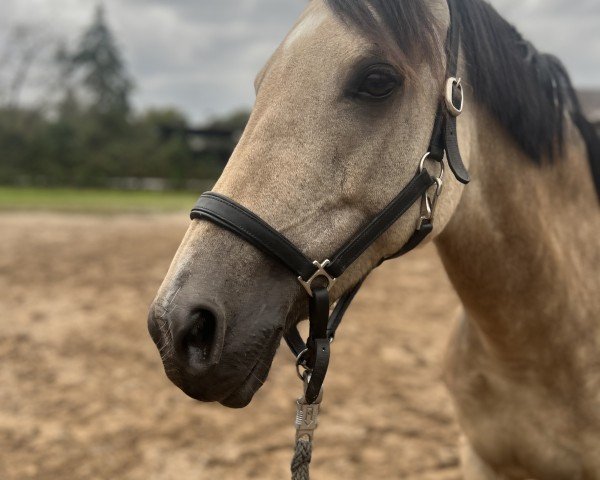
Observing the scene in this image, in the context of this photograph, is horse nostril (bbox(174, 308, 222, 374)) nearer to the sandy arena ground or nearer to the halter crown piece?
the halter crown piece

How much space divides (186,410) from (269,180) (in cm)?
359

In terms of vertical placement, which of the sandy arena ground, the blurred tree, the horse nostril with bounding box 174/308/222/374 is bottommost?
the sandy arena ground

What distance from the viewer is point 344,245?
64.2 inches

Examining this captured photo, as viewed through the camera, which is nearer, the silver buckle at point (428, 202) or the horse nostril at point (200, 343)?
the horse nostril at point (200, 343)

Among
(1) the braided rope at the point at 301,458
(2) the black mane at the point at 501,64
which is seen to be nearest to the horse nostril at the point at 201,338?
(1) the braided rope at the point at 301,458

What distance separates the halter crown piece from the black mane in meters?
0.11

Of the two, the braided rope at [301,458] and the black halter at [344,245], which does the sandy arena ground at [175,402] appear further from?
the black halter at [344,245]

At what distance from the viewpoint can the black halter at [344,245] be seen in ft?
4.93

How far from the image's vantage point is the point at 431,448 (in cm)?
411

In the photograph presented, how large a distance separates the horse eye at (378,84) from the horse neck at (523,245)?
43 centimetres

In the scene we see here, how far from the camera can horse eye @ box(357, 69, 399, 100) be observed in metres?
1.63

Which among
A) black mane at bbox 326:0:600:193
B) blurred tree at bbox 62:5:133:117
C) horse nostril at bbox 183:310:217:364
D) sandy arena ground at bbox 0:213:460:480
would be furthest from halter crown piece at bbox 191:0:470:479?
blurred tree at bbox 62:5:133:117

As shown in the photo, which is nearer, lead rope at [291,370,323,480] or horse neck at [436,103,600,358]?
lead rope at [291,370,323,480]

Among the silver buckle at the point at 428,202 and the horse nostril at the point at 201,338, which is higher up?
the silver buckle at the point at 428,202
